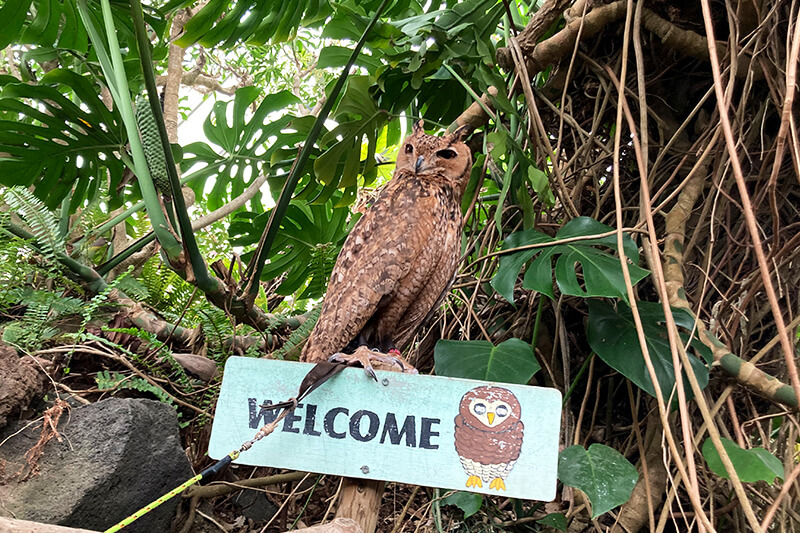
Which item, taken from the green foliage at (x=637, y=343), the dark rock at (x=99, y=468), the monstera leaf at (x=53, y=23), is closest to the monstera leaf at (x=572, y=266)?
the green foliage at (x=637, y=343)

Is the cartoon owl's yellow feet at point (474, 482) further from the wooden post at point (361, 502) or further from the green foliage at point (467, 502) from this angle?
the green foliage at point (467, 502)

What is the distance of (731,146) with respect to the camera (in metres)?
0.75

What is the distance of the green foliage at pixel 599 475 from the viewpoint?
0.95m

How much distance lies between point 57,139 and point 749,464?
2156 millimetres

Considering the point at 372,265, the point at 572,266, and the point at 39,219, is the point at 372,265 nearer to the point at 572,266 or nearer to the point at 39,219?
the point at 572,266

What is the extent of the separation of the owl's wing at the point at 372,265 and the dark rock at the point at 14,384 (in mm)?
599

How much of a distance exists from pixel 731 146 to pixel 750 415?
85 cm

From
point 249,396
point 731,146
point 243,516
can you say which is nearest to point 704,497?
point 731,146

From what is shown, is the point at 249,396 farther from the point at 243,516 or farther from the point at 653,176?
the point at 653,176

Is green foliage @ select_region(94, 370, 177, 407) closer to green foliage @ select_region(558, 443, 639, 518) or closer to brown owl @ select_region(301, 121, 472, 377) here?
brown owl @ select_region(301, 121, 472, 377)

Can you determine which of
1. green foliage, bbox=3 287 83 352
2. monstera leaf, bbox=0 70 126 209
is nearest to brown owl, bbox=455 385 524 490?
green foliage, bbox=3 287 83 352

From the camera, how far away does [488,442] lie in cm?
85

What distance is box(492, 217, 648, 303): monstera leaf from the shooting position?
3.50ft

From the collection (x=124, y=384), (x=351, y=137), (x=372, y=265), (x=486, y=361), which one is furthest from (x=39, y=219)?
(x=486, y=361)
